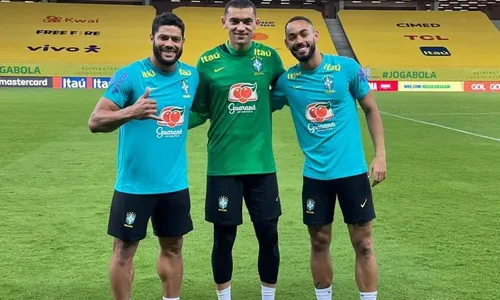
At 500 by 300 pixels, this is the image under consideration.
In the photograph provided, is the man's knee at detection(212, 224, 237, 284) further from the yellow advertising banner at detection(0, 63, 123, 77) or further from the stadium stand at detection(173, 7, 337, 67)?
the stadium stand at detection(173, 7, 337, 67)

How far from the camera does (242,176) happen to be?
3.85 m

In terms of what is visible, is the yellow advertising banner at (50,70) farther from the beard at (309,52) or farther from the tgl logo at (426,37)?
the beard at (309,52)

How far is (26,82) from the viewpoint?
30969mm

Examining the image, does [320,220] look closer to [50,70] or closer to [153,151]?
[153,151]

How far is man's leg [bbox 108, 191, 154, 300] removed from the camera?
349 cm

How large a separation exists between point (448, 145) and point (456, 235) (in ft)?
21.8

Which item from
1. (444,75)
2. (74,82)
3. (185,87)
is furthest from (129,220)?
(444,75)

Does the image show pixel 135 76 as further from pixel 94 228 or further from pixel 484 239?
pixel 484 239

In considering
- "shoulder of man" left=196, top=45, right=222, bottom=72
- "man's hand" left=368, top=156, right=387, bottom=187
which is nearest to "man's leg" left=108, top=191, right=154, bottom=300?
"shoulder of man" left=196, top=45, right=222, bottom=72

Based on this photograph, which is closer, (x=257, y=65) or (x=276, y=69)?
(x=257, y=65)

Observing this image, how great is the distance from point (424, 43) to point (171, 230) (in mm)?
41248

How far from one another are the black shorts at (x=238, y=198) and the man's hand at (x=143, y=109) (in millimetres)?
810

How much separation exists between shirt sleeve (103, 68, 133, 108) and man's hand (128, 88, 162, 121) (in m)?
0.18

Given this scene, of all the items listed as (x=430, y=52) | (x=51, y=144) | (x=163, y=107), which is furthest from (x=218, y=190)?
(x=430, y=52)
